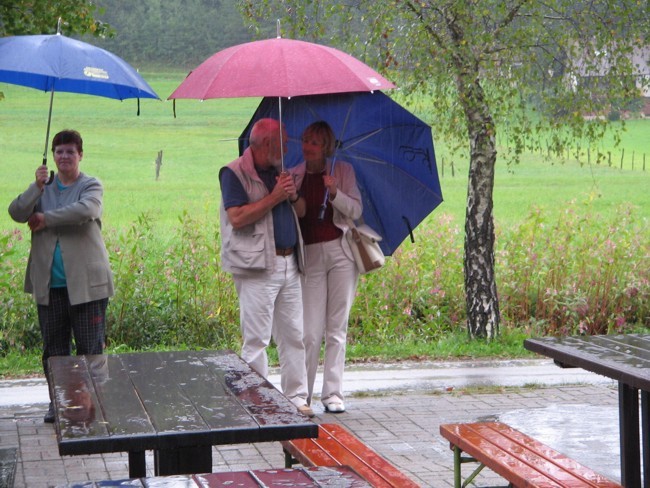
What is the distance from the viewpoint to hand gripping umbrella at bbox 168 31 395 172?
21.1ft

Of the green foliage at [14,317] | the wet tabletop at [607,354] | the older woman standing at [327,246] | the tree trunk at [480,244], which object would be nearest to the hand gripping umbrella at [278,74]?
the older woman standing at [327,246]

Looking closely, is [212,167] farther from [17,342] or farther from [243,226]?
[243,226]

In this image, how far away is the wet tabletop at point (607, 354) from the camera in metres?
4.76

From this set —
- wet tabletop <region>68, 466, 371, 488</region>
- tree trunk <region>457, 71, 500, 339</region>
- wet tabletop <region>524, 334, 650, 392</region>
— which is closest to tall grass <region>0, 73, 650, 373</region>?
tree trunk <region>457, 71, 500, 339</region>

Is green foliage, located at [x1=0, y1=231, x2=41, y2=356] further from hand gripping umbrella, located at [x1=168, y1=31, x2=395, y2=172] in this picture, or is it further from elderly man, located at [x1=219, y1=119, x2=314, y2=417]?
hand gripping umbrella, located at [x1=168, y1=31, x2=395, y2=172]

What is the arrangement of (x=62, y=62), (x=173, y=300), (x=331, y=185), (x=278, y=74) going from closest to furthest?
(x=278, y=74)
(x=62, y=62)
(x=331, y=185)
(x=173, y=300)

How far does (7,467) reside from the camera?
4.67 metres

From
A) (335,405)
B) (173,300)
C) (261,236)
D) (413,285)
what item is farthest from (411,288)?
(261,236)

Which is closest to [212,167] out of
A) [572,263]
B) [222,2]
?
[222,2]

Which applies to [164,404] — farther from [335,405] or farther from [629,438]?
[335,405]

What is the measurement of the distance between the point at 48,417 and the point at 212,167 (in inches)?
630

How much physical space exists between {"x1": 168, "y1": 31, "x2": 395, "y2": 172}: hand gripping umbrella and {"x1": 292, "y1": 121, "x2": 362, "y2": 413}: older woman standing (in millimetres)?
641

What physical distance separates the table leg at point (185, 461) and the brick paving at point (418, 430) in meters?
1.63

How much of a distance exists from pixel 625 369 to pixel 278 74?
8.81 ft
